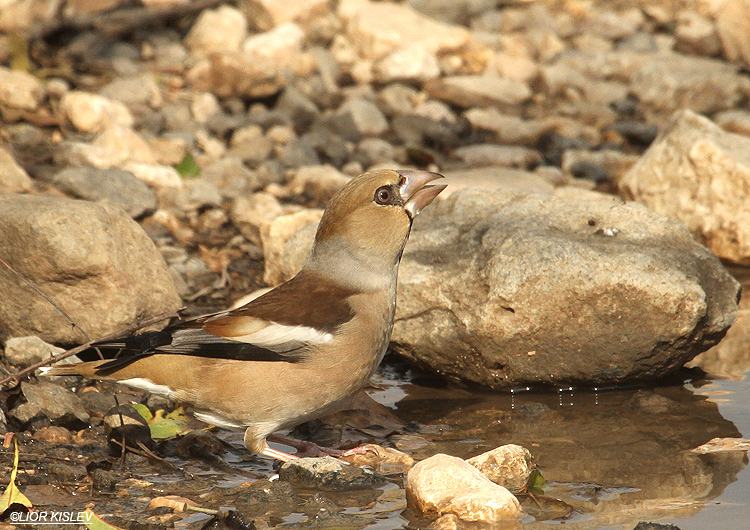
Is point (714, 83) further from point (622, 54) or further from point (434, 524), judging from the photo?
point (434, 524)

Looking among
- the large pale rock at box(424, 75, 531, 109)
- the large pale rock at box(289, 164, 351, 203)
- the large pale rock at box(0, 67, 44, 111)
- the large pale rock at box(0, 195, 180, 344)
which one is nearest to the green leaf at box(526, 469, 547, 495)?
the large pale rock at box(0, 195, 180, 344)

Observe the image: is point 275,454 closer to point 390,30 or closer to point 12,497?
point 12,497

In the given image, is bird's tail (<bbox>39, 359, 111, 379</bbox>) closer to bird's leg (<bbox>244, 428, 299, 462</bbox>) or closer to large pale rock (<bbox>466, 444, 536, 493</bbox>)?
bird's leg (<bbox>244, 428, 299, 462</bbox>)

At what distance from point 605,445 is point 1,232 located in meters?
3.84

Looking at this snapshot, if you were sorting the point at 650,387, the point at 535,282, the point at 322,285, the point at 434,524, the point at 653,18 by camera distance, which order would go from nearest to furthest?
the point at 434,524
the point at 322,285
the point at 535,282
the point at 650,387
the point at 653,18

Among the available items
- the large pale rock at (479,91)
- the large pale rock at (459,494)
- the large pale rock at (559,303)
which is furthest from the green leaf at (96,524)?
the large pale rock at (479,91)

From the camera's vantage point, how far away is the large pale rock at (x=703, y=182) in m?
8.13

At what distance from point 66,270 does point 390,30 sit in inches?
317

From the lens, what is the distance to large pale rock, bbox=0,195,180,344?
5867 millimetres

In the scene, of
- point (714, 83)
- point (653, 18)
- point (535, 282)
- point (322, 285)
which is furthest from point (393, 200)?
point (653, 18)

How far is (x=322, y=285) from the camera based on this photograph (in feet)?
17.3

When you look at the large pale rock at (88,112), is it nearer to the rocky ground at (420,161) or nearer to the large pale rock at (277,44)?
the rocky ground at (420,161)

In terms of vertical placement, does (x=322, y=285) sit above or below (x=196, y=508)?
above

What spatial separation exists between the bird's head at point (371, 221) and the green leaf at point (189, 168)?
4.20 meters
